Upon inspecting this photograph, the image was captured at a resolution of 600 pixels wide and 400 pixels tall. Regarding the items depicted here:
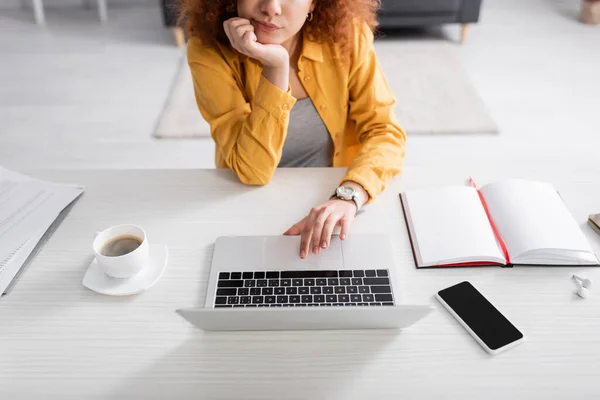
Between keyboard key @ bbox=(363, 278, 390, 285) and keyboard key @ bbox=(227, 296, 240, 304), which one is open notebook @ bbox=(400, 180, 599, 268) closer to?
Answer: keyboard key @ bbox=(363, 278, 390, 285)

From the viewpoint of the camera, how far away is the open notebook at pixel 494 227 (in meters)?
0.95

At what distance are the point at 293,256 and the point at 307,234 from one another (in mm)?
51

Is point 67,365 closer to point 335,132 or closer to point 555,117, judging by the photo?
point 335,132

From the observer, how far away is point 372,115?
1301mm

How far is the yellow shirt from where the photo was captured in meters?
1.15

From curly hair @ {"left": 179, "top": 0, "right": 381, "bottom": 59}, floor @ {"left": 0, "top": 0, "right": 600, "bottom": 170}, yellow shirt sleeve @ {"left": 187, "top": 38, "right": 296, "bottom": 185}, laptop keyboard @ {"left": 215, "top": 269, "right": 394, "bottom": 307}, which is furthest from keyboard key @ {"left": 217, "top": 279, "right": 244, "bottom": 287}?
floor @ {"left": 0, "top": 0, "right": 600, "bottom": 170}

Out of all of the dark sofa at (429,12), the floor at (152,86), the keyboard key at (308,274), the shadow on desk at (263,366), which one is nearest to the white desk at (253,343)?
the shadow on desk at (263,366)

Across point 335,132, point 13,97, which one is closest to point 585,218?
point 335,132

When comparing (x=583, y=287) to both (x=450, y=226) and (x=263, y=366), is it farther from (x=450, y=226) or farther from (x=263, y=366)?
(x=263, y=366)

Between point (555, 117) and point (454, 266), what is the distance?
2.02 meters

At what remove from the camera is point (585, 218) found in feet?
3.45

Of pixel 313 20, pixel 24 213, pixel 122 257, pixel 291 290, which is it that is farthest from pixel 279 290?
pixel 313 20

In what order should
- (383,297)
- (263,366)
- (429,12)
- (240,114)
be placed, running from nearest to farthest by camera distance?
(263,366) → (383,297) → (240,114) → (429,12)

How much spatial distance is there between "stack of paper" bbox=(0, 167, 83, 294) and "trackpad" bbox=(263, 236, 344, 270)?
429 millimetres
